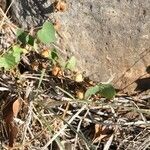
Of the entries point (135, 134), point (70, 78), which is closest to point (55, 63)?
point (70, 78)

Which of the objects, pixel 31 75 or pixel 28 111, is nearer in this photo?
pixel 28 111

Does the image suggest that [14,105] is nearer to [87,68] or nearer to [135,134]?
[87,68]

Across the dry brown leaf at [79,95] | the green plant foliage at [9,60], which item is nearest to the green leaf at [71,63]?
the dry brown leaf at [79,95]

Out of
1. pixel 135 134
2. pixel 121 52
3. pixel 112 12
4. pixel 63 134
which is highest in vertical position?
pixel 112 12

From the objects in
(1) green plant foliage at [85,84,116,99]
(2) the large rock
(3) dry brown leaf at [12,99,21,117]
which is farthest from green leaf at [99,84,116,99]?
(3) dry brown leaf at [12,99,21,117]

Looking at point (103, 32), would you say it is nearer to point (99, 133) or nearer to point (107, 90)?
point (107, 90)

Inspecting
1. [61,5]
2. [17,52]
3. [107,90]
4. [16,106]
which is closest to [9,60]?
[17,52]

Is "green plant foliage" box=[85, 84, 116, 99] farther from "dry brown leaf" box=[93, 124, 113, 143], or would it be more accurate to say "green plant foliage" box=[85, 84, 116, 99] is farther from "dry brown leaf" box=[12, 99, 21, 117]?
"dry brown leaf" box=[12, 99, 21, 117]

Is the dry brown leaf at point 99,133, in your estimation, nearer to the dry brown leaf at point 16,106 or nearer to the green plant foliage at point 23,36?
the dry brown leaf at point 16,106
